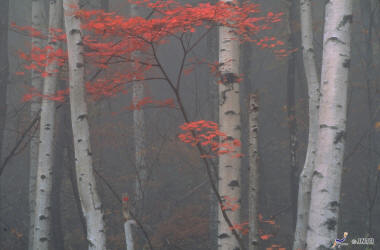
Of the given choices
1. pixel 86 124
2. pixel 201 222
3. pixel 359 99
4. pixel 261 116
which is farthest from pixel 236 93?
pixel 359 99

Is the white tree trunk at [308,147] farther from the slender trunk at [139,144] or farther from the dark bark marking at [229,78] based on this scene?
the slender trunk at [139,144]

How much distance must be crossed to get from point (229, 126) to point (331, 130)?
1.13 metres

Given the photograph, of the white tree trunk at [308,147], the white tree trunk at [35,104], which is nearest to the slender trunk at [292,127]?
the white tree trunk at [308,147]

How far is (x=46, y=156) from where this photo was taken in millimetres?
5141

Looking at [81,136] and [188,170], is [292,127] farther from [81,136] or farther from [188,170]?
[188,170]

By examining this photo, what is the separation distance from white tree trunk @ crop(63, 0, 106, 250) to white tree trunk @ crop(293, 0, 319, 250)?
264 cm

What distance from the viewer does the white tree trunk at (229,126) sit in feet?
12.2

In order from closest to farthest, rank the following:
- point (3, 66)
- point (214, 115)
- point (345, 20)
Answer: point (345, 20)
point (3, 66)
point (214, 115)

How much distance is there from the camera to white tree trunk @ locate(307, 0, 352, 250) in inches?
116

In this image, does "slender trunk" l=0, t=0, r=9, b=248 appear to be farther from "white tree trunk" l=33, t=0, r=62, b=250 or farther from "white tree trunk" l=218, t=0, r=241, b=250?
"white tree trunk" l=218, t=0, r=241, b=250

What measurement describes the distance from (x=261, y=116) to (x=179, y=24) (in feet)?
41.4

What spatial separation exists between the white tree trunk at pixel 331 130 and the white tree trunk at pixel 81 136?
250cm

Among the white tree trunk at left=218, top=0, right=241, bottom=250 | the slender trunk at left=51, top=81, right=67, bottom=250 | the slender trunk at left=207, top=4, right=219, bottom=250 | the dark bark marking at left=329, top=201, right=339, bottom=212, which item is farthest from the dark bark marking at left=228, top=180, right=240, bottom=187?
the slender trunk at left=51, top=81, right=67, bottom=250

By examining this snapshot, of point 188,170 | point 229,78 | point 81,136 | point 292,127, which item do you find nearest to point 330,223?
point 229,78
